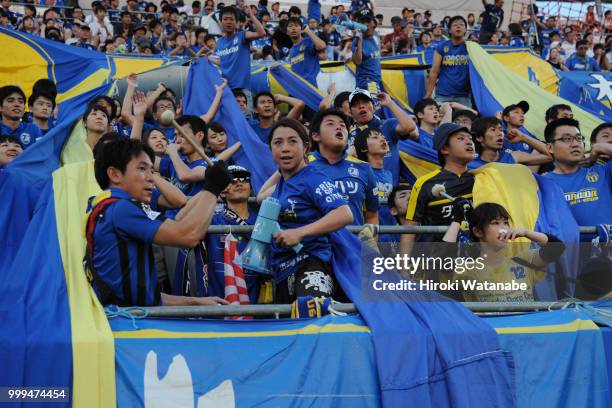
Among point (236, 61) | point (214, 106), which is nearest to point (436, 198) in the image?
point (214, 106)

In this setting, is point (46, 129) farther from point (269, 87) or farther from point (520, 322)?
point (520, 322)

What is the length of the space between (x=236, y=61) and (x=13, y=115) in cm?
289

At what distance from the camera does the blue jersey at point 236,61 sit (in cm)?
1012

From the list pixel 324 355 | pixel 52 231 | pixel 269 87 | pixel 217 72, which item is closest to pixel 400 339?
pixel 324 355

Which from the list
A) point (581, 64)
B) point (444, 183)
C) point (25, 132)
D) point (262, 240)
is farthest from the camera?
point (581, 64)

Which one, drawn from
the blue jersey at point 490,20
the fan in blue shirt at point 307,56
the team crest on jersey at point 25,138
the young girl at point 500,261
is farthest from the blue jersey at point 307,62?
the young girl at point 500,261

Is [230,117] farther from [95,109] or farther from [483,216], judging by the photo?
[483,216]

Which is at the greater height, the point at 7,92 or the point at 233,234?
the point at 7,92

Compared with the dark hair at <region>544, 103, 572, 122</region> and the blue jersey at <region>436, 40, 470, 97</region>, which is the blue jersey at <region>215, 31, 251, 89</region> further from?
the dark hair at <region>544, 103, 572, 122</region>

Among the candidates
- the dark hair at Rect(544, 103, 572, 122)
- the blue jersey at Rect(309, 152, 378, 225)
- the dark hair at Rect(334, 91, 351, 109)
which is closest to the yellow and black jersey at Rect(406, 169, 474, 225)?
the blue jersey at Rect(309, 152, 378, 225)

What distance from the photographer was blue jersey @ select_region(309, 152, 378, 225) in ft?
19.2

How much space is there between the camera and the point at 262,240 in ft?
15.7

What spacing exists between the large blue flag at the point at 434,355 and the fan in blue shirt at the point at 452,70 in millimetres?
6908

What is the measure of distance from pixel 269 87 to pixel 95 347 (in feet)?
23.6
